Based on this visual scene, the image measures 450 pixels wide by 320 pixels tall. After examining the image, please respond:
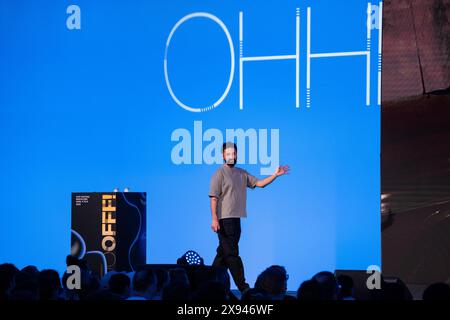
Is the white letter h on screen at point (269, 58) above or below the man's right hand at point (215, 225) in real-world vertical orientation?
above

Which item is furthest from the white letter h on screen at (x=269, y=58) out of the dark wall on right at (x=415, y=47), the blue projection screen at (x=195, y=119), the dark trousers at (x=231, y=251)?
the dark trousers at (x=231, y=251)

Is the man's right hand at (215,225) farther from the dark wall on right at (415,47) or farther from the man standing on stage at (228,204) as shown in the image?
the dark wall on right at (415,47)

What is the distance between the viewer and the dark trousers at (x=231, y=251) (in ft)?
20.3

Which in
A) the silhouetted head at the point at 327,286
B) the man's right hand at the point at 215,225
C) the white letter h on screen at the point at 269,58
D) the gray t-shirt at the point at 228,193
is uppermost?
the white letter h on screen at the point at 269,58

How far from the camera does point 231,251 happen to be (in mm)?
6270

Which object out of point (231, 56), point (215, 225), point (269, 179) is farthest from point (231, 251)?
point (231, 56)

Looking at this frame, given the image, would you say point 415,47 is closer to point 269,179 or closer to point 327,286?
point 269,179

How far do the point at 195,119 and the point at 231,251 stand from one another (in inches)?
68.9

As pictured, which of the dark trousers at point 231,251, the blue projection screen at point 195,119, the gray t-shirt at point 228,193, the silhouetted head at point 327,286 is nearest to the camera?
the silhouetted head at point 327,286

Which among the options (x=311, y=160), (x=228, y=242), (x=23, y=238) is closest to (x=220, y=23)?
(x=311, y=160)

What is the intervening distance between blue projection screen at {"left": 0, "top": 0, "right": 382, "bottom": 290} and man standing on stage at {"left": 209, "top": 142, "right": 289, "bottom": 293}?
29.5 inches
